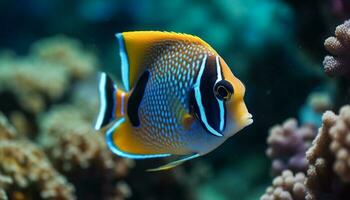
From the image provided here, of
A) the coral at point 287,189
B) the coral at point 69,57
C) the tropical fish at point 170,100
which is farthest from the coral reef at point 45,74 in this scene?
the coral at point 287,189

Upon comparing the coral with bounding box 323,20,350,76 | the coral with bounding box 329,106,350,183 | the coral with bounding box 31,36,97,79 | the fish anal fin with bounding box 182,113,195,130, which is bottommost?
the coral with bounding box 329,106,350,183

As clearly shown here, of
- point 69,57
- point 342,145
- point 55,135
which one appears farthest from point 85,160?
point 69,57

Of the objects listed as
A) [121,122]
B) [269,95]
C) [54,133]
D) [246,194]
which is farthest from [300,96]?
[121,122]

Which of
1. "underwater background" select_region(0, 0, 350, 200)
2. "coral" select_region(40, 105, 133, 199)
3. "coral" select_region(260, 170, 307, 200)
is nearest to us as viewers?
"coral" select_region(260, 170, 307, 200)

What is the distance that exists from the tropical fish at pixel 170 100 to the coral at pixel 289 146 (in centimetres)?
141

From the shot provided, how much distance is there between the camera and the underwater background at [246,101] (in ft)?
8.91

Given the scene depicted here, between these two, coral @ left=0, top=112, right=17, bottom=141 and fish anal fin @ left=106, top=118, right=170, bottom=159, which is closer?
fish anal fin @ left=106, top=118, right=170, bottom=159

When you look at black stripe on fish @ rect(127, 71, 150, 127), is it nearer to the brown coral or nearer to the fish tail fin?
the fish tail fin

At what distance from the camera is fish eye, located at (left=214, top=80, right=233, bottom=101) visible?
2066mm

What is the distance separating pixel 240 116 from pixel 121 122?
785mm

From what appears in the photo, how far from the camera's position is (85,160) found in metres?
3.99

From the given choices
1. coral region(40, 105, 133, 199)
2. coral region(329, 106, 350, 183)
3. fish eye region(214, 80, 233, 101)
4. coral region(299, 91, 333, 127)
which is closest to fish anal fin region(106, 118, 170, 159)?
fish eye region(214, 80, 233, 101)

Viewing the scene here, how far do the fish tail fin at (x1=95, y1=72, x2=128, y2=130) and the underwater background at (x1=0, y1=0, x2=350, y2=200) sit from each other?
3.27 ft

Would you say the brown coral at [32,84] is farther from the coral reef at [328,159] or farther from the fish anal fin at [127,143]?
the coral reef at [328,159]
